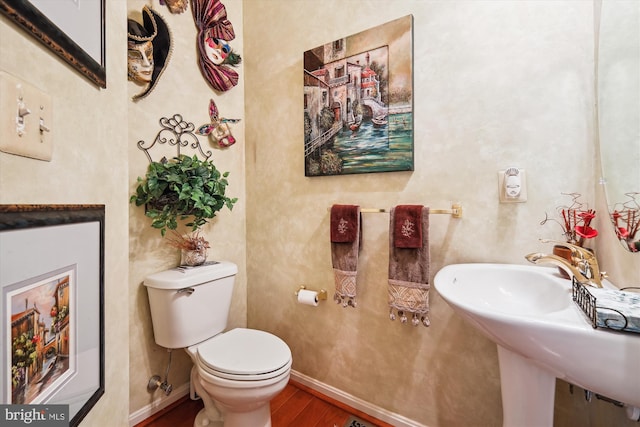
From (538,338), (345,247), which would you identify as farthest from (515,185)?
(345,247)

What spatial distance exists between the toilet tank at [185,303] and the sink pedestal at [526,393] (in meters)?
1.29

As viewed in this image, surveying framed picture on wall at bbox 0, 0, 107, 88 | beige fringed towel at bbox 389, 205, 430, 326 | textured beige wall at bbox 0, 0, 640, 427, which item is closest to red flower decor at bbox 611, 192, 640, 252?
textured beige wall at bbox 0, 0, 640, 427

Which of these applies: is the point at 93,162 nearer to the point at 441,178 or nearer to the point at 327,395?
the point at 441,178

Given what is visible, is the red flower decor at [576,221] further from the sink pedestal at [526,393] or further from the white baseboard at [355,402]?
the white baseboard at [355,402]

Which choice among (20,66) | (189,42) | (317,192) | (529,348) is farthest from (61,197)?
(189,42)

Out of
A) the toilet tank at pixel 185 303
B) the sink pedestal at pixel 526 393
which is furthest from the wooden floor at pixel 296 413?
the sink pedestal at pixel 526 393

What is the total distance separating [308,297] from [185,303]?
2.05 ft

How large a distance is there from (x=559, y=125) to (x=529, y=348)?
871mm

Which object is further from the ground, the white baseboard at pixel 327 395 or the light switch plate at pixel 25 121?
the light switch plate at pixel 25 121

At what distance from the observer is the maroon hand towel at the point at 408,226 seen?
1.15 metres

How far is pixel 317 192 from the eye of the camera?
60.2 inches

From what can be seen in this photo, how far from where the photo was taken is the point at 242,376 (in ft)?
3.39

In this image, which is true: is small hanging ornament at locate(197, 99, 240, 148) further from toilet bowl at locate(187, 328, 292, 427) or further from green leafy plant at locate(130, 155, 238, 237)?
toilet bowl at locate(187, 328, 292, 427)

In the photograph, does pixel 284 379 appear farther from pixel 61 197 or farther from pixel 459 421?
pixel 61 197
